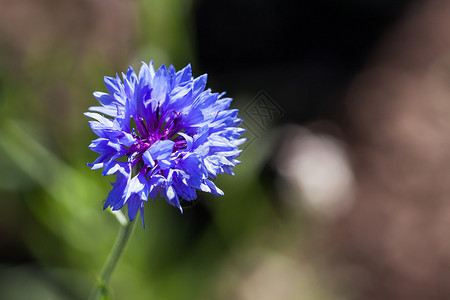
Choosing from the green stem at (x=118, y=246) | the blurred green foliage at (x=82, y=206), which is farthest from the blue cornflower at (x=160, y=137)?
the blurred green foliage at (x=82, y=206)

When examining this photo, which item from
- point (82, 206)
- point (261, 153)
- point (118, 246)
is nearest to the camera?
point (118, 246)

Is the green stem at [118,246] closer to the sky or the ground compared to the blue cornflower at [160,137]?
closer to the ground

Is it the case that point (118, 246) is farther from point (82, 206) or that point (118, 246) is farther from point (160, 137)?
point (82, 206)

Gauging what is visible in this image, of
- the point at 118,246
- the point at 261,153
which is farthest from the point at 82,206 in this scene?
the point at 118,246

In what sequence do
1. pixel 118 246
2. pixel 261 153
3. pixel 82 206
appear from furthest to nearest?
1. pixel 261 153
2. pixel 82 206
3. pixel 118 246

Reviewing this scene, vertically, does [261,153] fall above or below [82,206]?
above

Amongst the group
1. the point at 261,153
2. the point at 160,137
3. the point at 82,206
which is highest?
the point at 261,153

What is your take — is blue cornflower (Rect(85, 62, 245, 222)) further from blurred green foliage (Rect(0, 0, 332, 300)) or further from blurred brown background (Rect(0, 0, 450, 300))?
blurred green foliage (Rect(0, 0, 332, 300))

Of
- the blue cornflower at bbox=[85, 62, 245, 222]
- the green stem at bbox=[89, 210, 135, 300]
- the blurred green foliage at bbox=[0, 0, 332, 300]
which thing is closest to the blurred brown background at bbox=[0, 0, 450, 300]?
the blurred green foliage at bbox=[0, 0, 332, 300]

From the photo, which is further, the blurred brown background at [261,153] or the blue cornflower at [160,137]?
the blurred brown background at [261,153]

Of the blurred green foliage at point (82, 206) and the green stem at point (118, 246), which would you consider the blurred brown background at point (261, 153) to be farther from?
the green stem at point (118, 246)
